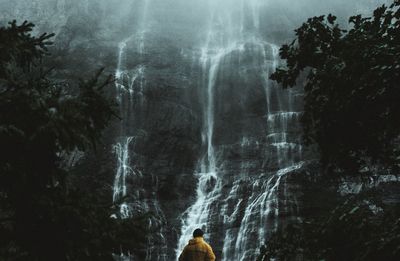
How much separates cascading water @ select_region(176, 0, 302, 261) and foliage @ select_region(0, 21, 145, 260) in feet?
63.0

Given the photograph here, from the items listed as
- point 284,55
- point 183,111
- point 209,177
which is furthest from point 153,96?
point 284,55

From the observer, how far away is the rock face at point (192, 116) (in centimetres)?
2730

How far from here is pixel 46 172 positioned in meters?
5.58

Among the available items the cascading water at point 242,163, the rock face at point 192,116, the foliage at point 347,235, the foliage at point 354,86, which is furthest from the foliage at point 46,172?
the cascading water at point 242,163

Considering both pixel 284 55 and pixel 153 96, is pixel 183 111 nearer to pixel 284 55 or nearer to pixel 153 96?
pixel 153 96

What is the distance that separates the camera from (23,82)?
569 cm

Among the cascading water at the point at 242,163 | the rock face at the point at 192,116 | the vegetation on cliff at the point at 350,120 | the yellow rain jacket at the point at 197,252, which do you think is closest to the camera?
the vegetation on cliff at the point at 350,120

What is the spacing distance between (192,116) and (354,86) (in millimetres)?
32237

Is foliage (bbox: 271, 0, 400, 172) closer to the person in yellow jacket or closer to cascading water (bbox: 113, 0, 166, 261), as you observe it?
the person in yellow jacket

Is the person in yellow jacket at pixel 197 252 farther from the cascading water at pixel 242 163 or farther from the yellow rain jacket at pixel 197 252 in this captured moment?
the cascading water at pixel 242 163

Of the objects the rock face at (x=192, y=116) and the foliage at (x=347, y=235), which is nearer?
the foliage at (x=347, y=235)

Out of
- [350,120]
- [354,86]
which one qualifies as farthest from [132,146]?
[354,86]

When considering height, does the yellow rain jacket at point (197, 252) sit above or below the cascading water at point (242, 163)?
below

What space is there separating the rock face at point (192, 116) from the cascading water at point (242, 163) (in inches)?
Answer: 3.0
